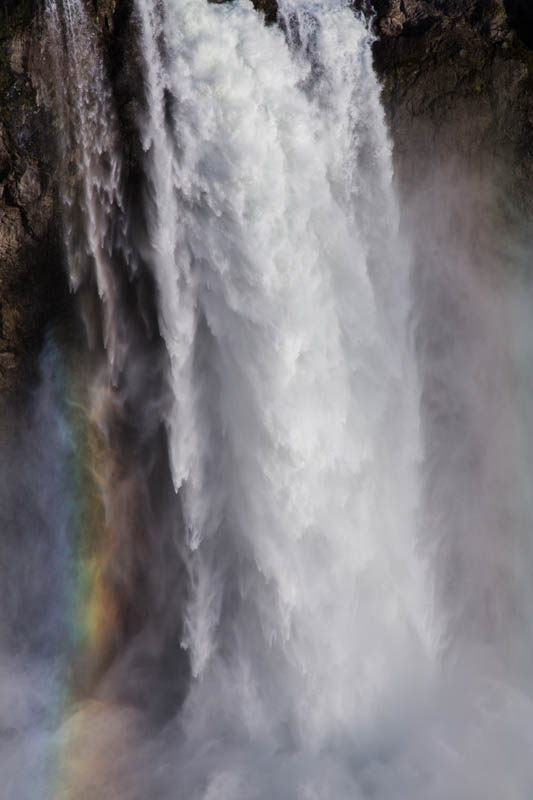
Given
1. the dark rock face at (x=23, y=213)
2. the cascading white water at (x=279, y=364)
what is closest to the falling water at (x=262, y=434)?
the cascading white water at (x=279, y=364)

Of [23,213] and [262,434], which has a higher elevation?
[23,213]

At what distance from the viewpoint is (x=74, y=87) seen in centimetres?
1352

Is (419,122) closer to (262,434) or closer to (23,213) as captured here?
(262,434)

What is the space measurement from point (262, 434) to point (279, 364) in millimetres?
1262

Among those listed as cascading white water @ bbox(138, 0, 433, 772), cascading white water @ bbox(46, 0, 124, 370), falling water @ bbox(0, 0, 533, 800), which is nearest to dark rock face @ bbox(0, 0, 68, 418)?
cascading white water @ bbox(46, 0, 124, 370)

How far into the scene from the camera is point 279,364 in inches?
539

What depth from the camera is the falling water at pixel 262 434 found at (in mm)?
13133

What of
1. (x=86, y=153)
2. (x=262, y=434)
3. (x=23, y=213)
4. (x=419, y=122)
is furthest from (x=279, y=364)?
(x=23, y=213)

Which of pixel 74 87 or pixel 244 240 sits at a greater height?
pixel 74 87

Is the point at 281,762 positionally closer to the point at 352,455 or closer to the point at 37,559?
the point at 352,455

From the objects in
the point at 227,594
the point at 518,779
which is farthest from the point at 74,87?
the point at 518,779

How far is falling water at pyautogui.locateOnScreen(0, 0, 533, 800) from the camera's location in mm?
13133

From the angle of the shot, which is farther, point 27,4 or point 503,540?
point 503,540

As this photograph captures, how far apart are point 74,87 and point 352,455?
802cm
